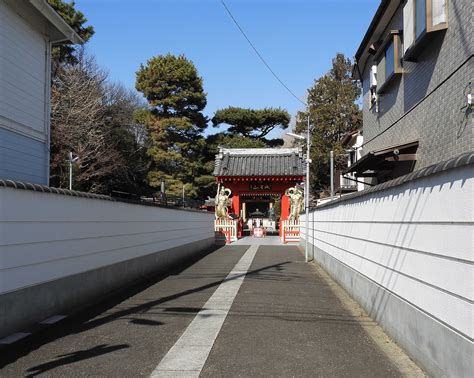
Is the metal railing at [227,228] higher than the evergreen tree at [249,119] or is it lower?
lower

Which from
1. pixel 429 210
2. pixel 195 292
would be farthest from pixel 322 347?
pixel 195 292

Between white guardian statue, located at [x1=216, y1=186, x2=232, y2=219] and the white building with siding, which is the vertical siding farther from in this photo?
white guardian statue, located at [x1=216, y1=186, x2=232, y2=219]

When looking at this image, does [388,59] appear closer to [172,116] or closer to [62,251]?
Answer: [62,251]

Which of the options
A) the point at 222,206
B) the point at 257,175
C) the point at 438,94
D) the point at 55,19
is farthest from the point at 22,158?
the point at 257,175

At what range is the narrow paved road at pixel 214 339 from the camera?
16.2 feet

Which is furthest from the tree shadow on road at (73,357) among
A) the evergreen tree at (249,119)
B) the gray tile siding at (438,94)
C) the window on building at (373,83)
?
the evergreen tree at (249,119)

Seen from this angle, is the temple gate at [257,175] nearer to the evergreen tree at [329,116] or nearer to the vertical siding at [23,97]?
the evergreen tree at [329,116]

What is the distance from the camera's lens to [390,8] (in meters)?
12.8

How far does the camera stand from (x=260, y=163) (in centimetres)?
3144

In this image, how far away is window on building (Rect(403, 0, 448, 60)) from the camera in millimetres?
8984

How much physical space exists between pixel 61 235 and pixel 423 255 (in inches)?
198

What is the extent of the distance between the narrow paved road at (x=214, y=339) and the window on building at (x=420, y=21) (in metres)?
5.20

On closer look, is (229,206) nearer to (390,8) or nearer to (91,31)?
(91,31)

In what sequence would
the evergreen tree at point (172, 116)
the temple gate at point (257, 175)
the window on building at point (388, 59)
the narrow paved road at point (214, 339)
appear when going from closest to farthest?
the narrow paved road at point (214, 339) → the window on building at point (388, 59) → the temple gate at point (257, 175) → the evergreen tree at point (172, 116)
